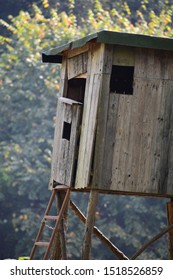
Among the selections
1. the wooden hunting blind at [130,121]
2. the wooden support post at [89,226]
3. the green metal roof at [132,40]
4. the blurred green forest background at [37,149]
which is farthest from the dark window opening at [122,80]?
the blurred green forest background at [37,149]

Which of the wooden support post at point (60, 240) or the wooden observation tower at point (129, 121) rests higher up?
the wooden observation tower at point (129, 121)

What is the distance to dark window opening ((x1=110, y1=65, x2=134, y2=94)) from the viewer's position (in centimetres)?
2141

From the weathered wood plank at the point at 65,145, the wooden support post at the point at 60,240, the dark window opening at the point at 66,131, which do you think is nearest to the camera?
the weathered wood plank at the point at 65,145

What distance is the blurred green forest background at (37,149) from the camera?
3722cm

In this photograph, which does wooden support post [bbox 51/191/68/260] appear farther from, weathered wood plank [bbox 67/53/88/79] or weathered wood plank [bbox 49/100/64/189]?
weathered wood plank [bbox 67/53/88/79]

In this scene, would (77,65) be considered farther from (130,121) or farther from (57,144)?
(130,121)

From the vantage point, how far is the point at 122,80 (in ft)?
70.2

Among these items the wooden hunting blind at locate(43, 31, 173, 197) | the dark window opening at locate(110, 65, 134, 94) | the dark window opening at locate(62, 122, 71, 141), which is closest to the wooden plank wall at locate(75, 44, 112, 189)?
the wooden hunting blind at locate(43, 31, 173, 197)

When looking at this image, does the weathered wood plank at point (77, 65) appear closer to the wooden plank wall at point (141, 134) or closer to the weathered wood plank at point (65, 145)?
the weathered wood plank at point (65, 145)

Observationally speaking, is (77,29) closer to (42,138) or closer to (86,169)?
(42,138)

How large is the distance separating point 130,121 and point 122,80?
1699 millimetres

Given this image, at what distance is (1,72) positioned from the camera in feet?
127

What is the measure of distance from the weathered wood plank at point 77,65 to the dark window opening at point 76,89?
1.58ft

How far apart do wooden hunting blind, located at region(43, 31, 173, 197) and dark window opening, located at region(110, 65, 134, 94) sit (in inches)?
41.3
